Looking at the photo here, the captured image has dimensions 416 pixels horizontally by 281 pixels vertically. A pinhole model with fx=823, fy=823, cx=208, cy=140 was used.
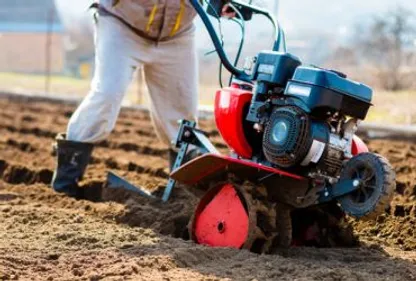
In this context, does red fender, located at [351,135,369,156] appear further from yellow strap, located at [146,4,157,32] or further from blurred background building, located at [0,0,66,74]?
blurred background building, located at [0,0,66,74]

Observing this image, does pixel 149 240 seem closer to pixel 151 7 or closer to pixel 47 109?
pixel 151 7

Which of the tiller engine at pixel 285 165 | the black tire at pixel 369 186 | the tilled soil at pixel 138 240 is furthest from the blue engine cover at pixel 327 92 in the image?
the tilled soil at pixel 138 240

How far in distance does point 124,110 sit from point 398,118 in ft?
13.0

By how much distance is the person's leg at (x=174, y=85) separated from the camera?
218 inches

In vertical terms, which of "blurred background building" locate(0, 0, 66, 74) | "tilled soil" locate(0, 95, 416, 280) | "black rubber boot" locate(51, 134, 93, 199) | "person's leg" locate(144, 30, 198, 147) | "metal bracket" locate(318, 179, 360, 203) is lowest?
"tilled soil" locate(0, 95, 416, 280)

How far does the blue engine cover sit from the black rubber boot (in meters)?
2.00

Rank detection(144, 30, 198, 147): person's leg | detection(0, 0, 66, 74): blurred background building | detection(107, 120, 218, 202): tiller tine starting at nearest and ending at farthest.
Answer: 1. detection(107, 120, 218, 202): tiller tine
2. detection(144, 30, 198, 147): person's leg
3. detection(0, 0, 66, 74): blurred background building

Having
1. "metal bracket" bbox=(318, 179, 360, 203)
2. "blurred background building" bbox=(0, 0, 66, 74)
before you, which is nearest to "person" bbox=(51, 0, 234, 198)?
"metal bracket" bbox=(318, 179, 360, 203)

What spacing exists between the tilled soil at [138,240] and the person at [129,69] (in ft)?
1.18

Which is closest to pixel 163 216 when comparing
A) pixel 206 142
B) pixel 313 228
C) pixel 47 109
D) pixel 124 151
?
pixel 206 142

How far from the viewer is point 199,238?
13.4ft

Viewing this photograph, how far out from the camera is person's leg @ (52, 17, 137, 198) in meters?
5.20

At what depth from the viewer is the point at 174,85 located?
560cm

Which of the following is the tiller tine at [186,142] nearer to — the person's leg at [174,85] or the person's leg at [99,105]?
the person's leg at [99,105]
